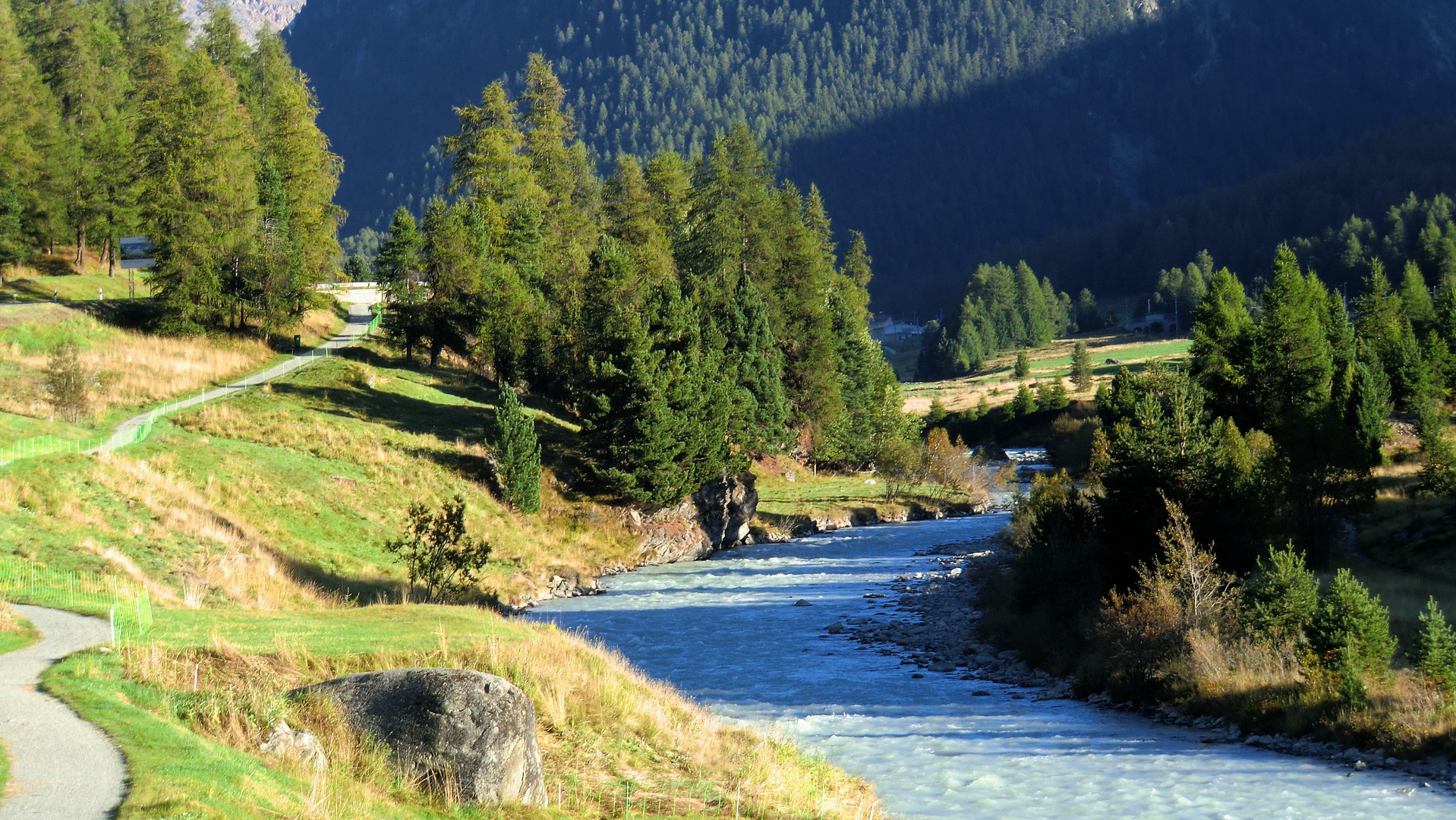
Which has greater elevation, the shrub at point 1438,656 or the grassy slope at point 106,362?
the grassy slope at point 106,362

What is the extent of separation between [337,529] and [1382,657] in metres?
36.1

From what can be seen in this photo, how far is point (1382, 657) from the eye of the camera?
25984mm

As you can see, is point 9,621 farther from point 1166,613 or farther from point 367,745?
point 1166,613

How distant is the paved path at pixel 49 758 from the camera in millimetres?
9562

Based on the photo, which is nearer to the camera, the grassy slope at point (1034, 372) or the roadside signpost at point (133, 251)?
the roadside signpost at point (133, 251)

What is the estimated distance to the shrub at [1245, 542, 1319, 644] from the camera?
29.0 meters

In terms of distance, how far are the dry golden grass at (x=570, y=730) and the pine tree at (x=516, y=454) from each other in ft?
97.2

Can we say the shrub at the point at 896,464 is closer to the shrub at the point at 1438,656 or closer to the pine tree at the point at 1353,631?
the pine tree at the point at 1353,631

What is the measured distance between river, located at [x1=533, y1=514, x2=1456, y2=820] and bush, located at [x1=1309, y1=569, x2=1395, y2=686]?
118 inches

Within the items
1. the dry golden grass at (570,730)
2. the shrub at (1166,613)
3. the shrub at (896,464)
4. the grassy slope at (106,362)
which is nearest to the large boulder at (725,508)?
the shrub at (896,464)

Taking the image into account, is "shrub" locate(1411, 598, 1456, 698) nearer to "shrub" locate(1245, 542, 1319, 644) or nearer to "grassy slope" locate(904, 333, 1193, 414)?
"shrub" locate(1245, 542, 1319, 644)

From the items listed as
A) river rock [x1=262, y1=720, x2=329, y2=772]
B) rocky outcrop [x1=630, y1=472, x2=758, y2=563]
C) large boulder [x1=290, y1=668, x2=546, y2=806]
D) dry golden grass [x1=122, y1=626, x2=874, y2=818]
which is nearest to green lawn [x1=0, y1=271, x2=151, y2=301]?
rocky outcrop [x1=630, y1=472, x2=758, y2=563]

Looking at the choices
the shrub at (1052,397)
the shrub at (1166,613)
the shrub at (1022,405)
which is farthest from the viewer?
the shrub at (1022,405)

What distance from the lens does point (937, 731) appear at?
1075 inches
